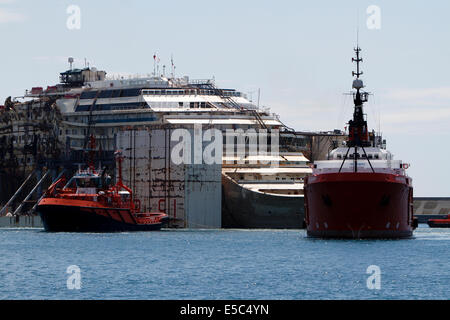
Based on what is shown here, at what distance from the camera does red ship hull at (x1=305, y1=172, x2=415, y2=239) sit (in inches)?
3812

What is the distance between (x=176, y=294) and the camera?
2333 inches

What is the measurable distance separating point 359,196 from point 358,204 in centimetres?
77

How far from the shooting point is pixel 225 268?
74.2 m

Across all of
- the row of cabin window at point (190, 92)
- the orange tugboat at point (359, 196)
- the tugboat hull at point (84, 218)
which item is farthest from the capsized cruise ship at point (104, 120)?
the orange tugboat at point (359, 196)

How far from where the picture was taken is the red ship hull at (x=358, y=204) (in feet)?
318

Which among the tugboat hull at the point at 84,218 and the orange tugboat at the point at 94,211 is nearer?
the tugboat hull at the point at 84,218

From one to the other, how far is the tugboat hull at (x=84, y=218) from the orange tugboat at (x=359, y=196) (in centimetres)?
3176

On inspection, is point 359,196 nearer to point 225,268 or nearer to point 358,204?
point 358,204

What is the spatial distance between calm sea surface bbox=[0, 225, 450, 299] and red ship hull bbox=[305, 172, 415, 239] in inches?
72.1

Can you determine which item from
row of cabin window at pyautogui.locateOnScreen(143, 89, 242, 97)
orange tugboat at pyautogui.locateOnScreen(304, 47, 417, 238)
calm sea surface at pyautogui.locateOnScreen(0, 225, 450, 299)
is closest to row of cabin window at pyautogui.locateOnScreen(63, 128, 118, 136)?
row of cabin window at pyautogui.locateOnScreen(143, 89, 242, 97)

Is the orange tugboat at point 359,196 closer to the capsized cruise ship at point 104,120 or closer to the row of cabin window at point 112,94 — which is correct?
the capsized cruise ship at point 104,120

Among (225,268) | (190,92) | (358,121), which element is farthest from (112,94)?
(225,268)

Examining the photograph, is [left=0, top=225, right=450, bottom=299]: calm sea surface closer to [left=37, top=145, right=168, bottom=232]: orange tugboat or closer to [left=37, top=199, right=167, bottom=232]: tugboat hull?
[left=37, top=199, right=167, bottom=232]: tugboat hull
